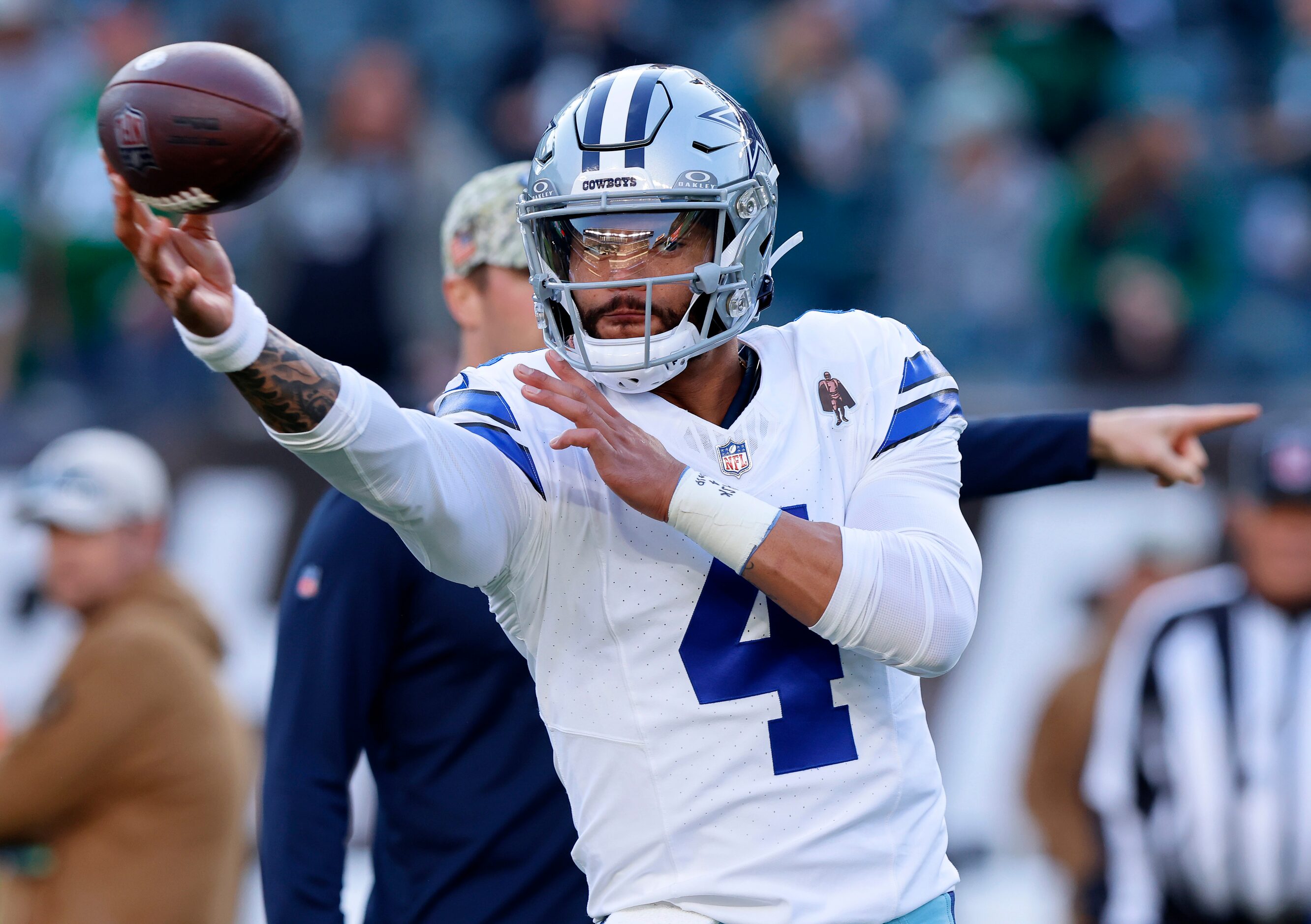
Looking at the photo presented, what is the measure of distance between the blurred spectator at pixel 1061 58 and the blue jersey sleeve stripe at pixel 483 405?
5884mm

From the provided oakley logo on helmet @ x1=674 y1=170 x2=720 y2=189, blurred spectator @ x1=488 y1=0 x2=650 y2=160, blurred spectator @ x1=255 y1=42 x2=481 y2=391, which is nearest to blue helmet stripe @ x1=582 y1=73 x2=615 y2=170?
oakley logo on helmet @ x1=674 y1=170 x2=720 y2=189

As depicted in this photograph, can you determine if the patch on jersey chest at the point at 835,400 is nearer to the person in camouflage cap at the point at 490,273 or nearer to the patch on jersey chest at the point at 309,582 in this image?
the person in camouflage cap at the point at 490,273

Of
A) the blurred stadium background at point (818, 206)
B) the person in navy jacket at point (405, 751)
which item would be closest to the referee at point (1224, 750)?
the blurred stadium background at point (818, 206)

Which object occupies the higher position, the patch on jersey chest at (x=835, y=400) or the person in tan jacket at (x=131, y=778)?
the patch on jersey chest at (x=835, y=400)

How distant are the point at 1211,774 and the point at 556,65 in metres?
4.47

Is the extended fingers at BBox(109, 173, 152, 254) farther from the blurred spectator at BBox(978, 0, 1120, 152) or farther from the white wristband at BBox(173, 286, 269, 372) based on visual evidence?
the blurred spectator at BBox(978, 0, 1120, 152)

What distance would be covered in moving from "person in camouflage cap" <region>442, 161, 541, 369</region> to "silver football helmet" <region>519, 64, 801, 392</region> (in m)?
0.66

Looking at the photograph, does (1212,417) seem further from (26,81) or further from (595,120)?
(26,81)

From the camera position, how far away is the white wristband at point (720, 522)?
7.06 ft

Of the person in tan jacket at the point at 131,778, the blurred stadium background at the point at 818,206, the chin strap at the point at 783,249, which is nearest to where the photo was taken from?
the chin strap at the point at 783,249

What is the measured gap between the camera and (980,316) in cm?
721

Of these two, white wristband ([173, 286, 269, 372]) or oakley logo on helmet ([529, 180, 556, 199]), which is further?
oakley logo on helmet ([529, 180, 556, 199])

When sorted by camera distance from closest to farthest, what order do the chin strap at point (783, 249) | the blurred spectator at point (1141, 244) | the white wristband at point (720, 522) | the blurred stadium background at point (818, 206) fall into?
the white wristband at point (720, 522), the chin strap at point (783, 249), the blurred stadium background at point (818, 206), the blurred spectator at point (1141, 244)

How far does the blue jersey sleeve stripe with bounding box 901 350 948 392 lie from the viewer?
249 centimetres
